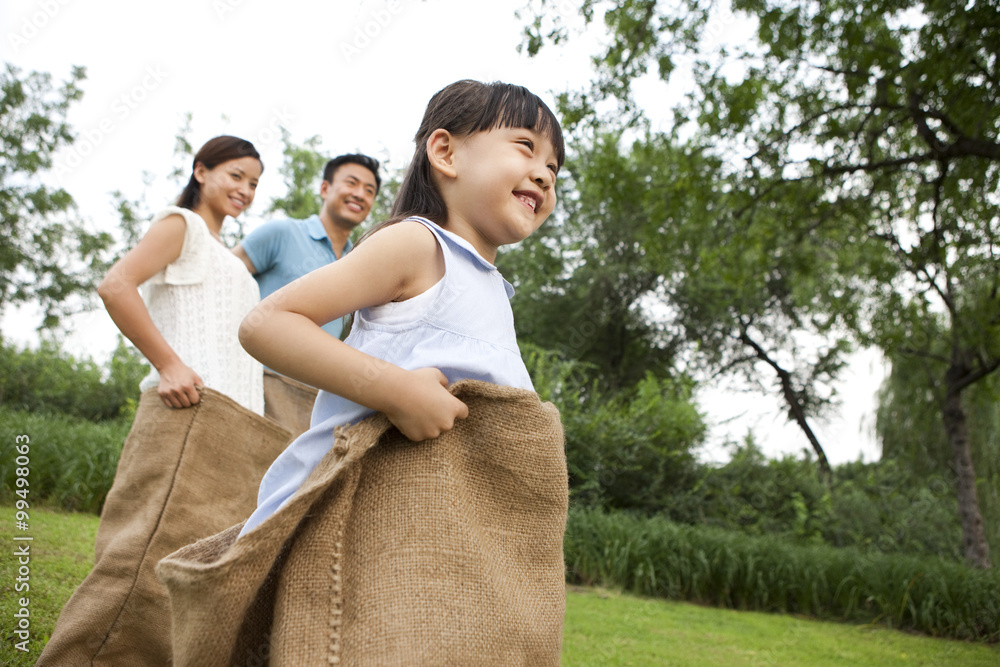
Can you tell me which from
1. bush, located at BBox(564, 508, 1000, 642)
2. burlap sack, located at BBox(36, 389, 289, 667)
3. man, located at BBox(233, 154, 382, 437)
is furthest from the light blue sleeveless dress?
bush, located at BBox(564, 508, 1000, 642)

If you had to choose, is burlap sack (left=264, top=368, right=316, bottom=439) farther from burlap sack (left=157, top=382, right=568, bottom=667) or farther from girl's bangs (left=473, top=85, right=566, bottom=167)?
girl's bangs (left=473, top=85, right=566, bottom=167)

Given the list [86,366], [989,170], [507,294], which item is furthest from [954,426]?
[86,366]

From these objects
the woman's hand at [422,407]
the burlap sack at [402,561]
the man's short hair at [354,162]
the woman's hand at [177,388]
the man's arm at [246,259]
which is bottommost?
the burlap sack at [402,561]

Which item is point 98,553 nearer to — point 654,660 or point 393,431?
point 393,431

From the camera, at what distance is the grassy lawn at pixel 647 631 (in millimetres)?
2928

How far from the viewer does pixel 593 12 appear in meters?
7.22

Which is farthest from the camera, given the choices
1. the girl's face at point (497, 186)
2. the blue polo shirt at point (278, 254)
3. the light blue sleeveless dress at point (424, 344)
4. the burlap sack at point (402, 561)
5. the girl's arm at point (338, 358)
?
the blue polo shirt at point (278, 254)

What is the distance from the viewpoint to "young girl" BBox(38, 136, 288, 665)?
1980 mm

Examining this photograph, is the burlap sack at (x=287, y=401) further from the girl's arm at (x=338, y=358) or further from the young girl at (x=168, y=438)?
the girl's arm at (x=338, y=358)

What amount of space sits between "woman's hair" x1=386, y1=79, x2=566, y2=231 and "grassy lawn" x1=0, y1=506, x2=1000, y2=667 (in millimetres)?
2064

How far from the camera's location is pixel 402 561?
114 cm

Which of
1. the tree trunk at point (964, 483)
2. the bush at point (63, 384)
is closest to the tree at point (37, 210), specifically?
the bush at point (63, 384)

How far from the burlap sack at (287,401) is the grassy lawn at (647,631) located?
1122 millimetres

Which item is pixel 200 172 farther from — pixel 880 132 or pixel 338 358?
pixel 880 132
